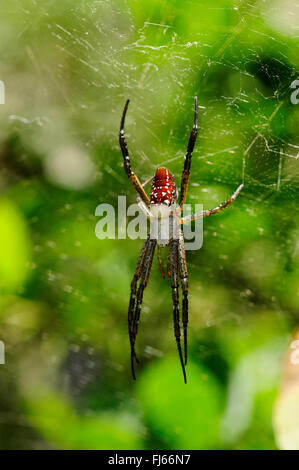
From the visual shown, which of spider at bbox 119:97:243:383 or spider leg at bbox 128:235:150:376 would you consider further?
spider leg at bbox 128:235:150:376

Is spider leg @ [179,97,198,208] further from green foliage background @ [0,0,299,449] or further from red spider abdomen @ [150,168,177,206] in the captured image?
green foliage background @ [0,0,299,449]

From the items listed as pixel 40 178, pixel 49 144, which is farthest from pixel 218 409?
pixel 49 144

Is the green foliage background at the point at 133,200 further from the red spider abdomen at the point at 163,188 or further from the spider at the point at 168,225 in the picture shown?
the red spider abdomen at the point at 163,188

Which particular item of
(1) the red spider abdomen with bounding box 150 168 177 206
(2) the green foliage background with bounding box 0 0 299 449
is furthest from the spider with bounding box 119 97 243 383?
(2) the green foliage background with bounding box 0 0 299 449

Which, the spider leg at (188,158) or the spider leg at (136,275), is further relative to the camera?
the spider leg at (136,275)

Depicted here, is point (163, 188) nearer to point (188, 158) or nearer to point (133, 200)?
point (188, 158)

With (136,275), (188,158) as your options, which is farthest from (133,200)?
(188,158)

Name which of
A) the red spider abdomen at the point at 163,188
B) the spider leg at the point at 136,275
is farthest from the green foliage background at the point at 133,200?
the red spider abdomen at the point at 163,188
